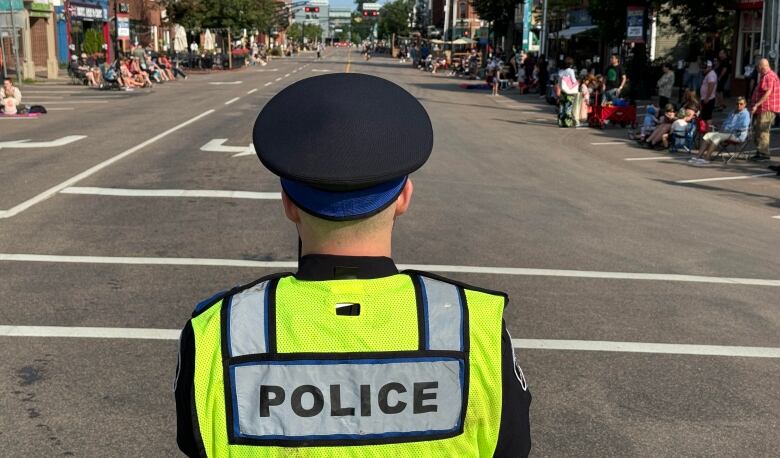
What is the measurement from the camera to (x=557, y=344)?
6641 millimetres

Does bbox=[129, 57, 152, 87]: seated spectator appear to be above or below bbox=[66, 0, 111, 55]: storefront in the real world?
below

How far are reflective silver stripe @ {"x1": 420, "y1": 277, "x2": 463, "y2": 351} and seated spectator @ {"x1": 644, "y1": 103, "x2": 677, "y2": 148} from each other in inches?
783

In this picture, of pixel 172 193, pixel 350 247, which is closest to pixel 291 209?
pixel 350 247

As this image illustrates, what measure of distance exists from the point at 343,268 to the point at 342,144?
25 cm

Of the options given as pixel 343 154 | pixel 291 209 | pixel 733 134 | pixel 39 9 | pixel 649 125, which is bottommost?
pixel 649 125

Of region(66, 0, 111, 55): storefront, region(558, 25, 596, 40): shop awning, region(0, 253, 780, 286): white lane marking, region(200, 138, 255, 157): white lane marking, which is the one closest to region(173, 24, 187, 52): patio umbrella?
region(66, 0, 111, 55): storefront

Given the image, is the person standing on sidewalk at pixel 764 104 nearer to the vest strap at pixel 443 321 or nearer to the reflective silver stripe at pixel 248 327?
the vest strap at pixel 443 321

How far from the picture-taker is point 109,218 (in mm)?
11078

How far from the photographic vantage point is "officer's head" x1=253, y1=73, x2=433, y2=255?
1812mm

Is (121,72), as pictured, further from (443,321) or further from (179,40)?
(443,321)

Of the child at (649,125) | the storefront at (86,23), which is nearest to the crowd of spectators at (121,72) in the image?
the storefront at (86,23)

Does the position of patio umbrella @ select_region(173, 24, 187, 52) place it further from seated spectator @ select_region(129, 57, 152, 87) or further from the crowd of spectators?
seated spectator @ select_region(129, 57, 152, 87)

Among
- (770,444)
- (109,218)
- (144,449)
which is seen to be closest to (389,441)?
(144,449)

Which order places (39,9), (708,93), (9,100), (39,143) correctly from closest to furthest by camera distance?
(39,143)
(708,93)
(9,100)
(39,9)
